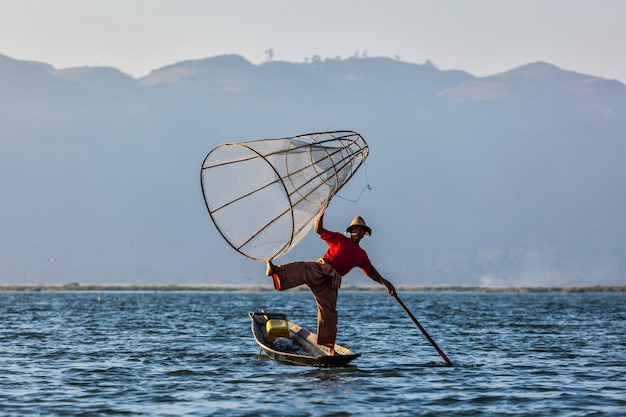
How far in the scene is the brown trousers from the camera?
22.9 m

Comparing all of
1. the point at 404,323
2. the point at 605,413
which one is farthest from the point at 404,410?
the point at 404,323

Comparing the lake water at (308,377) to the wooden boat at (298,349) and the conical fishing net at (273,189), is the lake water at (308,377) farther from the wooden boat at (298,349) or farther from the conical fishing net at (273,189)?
the conical fishing net at (273,189)

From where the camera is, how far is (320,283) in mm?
23562

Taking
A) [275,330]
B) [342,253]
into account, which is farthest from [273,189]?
[275,330]

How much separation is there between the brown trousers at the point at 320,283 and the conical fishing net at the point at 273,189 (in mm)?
504

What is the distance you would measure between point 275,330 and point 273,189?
5497 mm

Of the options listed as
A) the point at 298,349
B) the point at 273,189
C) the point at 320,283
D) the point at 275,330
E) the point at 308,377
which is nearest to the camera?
the point at 308,377

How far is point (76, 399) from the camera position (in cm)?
2006

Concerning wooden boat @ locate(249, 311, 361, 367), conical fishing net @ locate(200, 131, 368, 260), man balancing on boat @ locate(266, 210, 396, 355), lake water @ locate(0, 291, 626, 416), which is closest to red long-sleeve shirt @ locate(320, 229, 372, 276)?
man balancing on boat @ locate(266, 210, 396, 355)

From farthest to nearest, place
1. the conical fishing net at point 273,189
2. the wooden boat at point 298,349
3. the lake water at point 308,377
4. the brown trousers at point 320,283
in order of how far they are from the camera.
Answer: the wooden boat at point 298,349, the conical fishing net at point 273,189, the brown trousers at point 320,283, the lake water at point 308,377

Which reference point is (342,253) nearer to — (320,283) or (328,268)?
(328,268)

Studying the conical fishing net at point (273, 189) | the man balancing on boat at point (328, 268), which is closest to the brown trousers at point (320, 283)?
the man balancing on boat at point (328, 268)

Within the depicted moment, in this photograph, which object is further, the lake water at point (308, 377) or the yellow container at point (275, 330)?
the yellow container at point (275, 330)

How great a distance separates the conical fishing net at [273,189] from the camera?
2322 cm
